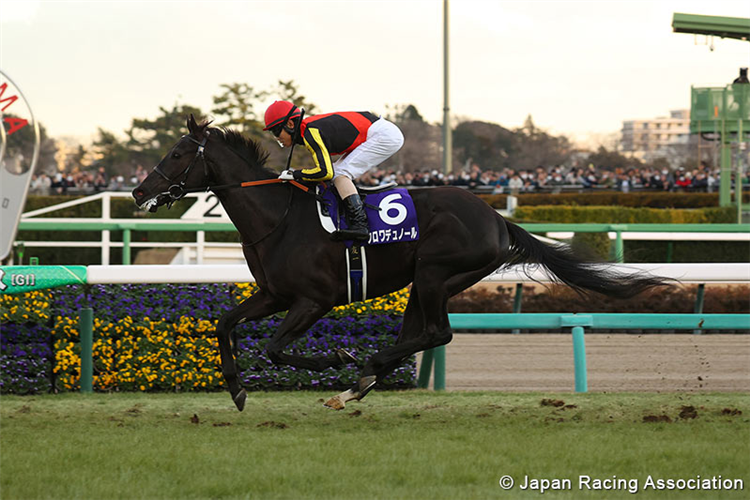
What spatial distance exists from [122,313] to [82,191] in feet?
51.3

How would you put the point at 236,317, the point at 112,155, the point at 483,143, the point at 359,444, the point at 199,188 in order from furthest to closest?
the point at 483,143 < the point at 112,155 < the point at 199,188 < the point at 236,317 < the point at 359,444

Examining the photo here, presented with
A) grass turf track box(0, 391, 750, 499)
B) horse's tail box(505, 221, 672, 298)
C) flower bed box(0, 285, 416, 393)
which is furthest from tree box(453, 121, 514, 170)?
grass turf track box(0, 391, 750, 499)

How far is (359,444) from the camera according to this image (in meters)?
4.09

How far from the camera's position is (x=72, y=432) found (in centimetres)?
443

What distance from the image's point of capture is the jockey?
184 inches

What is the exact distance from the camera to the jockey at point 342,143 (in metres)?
4.68

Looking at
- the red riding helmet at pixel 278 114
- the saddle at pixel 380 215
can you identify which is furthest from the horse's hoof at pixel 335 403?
the red riding helmet at pixel 278 114

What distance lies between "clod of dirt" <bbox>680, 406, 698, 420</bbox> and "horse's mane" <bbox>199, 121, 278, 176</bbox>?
7.34 feet

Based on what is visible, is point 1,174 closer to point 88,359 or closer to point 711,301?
point 88,359

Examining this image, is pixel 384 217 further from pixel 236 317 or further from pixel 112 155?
pixel 112 155

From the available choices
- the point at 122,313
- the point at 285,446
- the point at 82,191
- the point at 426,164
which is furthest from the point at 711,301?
the point at 426,164

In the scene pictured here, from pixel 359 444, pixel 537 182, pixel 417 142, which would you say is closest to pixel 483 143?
pixel 417 142

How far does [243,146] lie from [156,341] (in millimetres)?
1356

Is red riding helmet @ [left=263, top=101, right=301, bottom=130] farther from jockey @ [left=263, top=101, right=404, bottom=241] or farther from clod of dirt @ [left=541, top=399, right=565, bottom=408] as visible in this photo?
clod of dirt @ [left=541, top=399, right=565, bottom=408]
